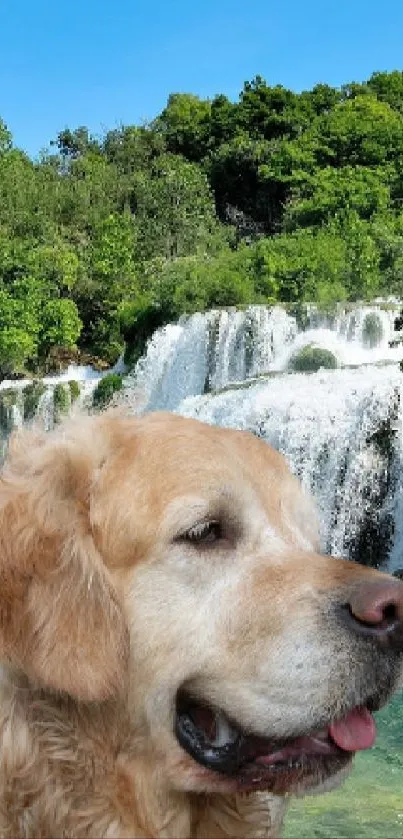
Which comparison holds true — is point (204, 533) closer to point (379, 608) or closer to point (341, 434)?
point (379, 608)

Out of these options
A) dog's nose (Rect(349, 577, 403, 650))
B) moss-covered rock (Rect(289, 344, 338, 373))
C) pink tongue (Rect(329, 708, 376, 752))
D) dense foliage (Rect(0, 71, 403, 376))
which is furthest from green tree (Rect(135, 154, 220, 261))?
dog's nose (Rect(349, 577, 403, 650))

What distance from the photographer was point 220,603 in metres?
2.70

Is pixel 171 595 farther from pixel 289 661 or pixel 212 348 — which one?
pixel 212 348

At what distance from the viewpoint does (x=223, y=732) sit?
106 inches

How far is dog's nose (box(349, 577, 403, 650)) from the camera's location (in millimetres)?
2479

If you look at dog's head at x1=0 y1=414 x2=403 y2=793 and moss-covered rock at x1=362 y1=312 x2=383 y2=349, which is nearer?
dog's head at x1=0 y1=414 x2=403 y2=793

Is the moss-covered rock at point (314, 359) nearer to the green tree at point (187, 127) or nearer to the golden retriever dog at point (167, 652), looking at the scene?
the golden retriever dog at point (167, 652)

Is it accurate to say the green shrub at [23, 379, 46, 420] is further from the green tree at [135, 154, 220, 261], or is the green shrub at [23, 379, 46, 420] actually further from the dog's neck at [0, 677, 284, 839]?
the dog's neck at [0, 677, 284, 839]

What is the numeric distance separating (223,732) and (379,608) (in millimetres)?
505

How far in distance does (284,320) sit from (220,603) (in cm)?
2393

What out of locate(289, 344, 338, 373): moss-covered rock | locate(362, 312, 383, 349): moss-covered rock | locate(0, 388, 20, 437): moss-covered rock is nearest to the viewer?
locate(289, 344, 338, 373): moss-covered rock

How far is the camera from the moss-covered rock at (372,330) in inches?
991

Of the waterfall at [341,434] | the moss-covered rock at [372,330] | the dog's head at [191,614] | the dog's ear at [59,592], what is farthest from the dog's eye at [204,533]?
the moss-covered rock at [372,330]

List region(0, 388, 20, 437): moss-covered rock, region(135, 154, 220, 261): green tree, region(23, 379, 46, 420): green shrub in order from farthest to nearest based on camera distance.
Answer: region(135, 154, 220, 261): green tree < region(0, 388, 20, 437): moss-covered rock < region(23, 379, 46, 420): green shrub
